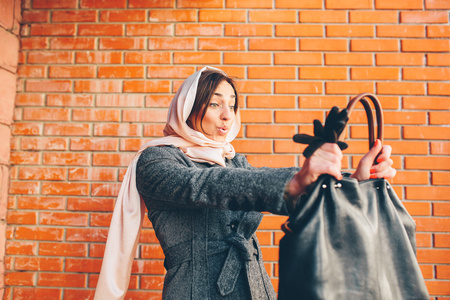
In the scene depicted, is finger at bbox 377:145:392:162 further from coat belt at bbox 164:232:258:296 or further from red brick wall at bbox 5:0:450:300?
red brick wall at bbox 5:0:450:300

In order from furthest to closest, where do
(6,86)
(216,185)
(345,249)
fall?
(6,86)
(216,185)
(345,249)

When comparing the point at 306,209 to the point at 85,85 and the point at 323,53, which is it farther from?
the point at 85,85

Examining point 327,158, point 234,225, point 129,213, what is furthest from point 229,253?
point 327,158

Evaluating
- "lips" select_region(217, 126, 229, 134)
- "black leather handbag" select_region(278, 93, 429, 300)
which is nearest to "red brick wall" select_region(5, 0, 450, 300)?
"lips" select_region(217, 126, 229, 134)

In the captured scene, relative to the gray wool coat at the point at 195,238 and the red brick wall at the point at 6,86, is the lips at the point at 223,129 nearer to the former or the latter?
the gray wool coat at the point at 195,238

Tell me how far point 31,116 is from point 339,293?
217 cm

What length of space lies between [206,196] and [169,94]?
4.27ft

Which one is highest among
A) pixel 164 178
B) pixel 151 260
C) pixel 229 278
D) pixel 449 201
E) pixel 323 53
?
pixel 323 53

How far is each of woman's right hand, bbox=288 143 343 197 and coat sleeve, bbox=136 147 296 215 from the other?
0.06 m

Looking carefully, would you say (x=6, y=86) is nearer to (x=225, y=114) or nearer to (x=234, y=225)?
(x=225, y=114)

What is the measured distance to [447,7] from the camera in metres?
2.17

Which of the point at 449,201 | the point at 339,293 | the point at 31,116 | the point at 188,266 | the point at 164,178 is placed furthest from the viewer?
the point at 31,116

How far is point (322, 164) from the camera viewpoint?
0.89m

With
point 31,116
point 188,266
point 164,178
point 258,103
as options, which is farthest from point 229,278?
point 31,116
